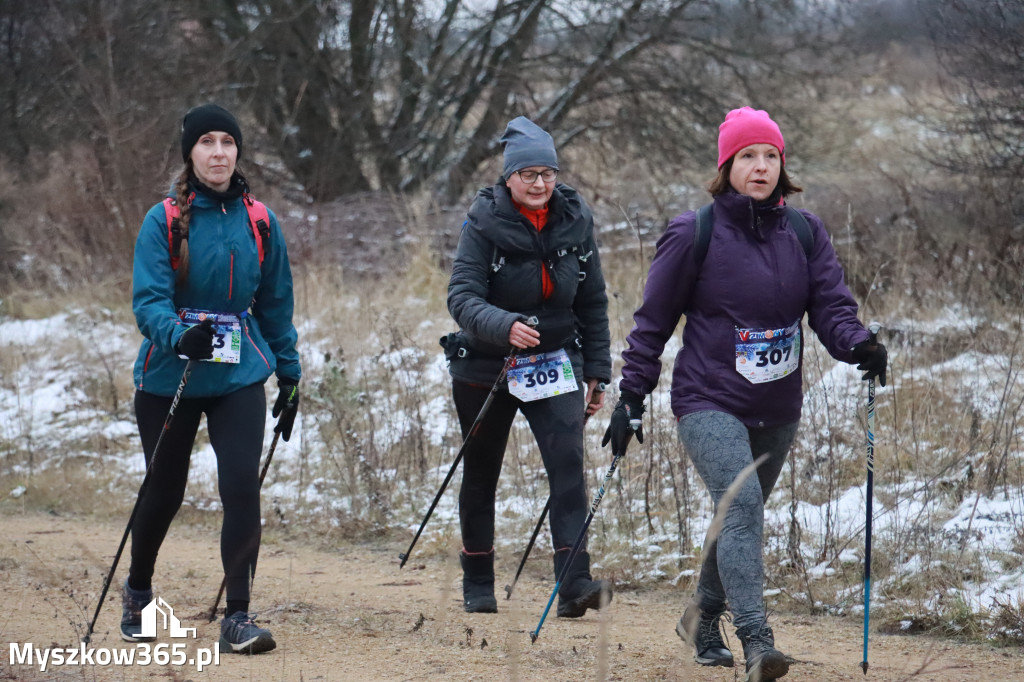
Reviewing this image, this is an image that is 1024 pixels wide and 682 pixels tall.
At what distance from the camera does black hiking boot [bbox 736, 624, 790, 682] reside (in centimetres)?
346

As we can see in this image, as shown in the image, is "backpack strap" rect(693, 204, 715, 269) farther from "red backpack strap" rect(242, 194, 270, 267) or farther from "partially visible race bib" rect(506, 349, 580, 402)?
"red backpack strap" rect(242, 194, 270, 267)

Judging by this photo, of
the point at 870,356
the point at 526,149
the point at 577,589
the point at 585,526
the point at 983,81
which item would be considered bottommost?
the point at 577,589

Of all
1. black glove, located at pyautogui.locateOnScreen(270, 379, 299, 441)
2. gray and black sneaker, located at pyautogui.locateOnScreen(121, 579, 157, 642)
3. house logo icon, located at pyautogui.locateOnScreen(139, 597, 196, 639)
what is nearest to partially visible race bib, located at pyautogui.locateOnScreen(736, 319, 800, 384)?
black glove, located at pyautogui.locateOnScreen(270, 379, 299, 441)

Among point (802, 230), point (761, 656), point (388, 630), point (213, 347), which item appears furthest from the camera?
point (388, 630)

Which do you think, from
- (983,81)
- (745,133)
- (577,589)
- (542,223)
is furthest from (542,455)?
(983,81)

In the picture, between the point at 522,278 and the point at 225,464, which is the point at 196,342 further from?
the point at 522,278

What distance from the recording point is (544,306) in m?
4.77

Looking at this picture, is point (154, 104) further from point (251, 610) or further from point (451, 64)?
point (251, 610)

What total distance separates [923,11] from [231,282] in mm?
7627

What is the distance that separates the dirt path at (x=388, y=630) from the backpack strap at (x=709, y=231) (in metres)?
1.35

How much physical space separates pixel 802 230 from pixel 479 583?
2271 mm

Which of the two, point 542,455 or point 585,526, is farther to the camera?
point 542,455

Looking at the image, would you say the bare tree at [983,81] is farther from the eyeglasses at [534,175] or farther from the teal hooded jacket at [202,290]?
the teal hooded jacket at [202,290]

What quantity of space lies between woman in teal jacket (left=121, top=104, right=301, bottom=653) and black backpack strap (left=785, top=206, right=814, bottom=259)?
204cm
